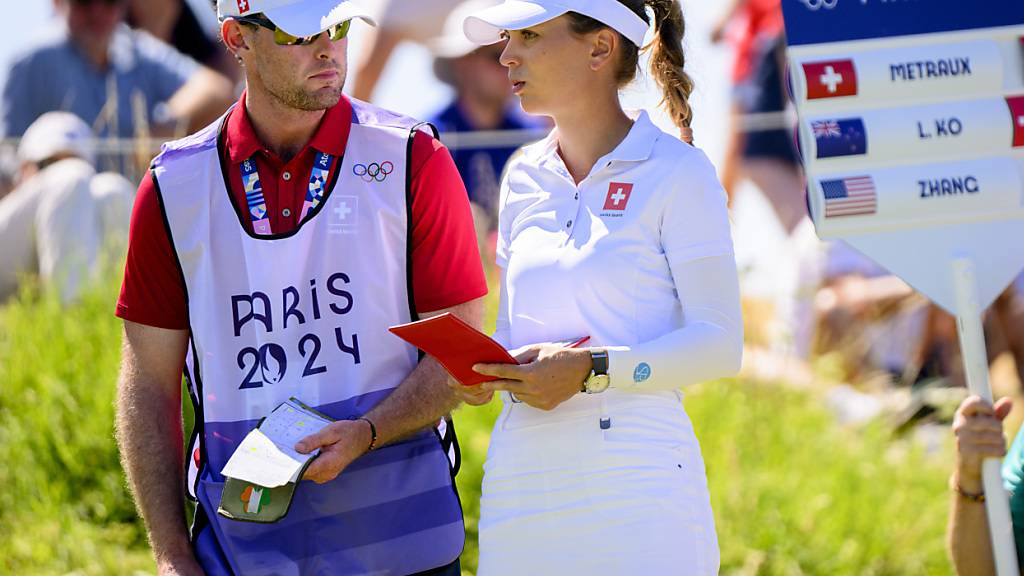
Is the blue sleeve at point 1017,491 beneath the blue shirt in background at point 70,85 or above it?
beneath

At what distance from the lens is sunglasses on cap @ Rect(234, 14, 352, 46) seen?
3609 mm

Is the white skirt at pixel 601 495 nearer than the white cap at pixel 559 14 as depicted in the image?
Yes

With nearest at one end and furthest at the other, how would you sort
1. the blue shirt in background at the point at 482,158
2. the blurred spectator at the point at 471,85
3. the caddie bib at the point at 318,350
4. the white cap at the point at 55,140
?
the caddie bib at the point at 318,350 → the white cap at the point at 55,140 → the blue shirt in background at the point at 482,158 → the blurred spectator at the point at 471,85

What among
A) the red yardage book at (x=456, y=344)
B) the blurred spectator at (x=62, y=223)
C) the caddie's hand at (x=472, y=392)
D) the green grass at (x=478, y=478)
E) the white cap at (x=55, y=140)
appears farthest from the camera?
the white cap at (x=55, y=140)

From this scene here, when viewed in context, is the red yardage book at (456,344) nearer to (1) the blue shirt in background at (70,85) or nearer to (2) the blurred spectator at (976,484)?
(2) the blurred spectator at (976,484)

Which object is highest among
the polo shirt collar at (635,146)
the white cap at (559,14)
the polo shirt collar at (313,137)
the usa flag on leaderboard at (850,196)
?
the white cap at (559,14)

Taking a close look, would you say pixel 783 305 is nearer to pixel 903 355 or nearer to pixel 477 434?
pixel 903 355

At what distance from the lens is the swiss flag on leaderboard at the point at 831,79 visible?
138 inches

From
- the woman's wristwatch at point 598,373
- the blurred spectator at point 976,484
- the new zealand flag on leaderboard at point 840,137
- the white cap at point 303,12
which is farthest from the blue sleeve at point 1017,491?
the white cap at point 303,12

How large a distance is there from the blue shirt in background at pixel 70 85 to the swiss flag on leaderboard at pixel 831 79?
222 inches

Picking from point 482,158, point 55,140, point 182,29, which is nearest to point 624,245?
point 55,140

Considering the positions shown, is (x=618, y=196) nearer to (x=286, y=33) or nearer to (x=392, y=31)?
(x=286, y=33)

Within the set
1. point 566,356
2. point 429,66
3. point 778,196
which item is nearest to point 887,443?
point 778,196

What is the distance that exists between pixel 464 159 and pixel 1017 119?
526 centimetres
